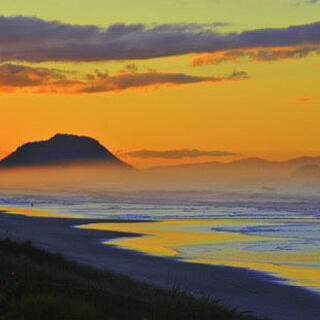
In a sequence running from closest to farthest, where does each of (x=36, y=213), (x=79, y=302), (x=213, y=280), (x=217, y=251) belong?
(x=79, y=302)
(x=213, y=280)
(x=217, y=251)
(x=36, y=213)

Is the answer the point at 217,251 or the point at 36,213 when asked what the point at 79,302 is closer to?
the point at 217,251

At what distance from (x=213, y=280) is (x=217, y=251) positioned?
11.1 meters

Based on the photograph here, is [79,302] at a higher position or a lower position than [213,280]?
higher

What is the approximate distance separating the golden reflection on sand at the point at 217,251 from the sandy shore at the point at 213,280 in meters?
1.26

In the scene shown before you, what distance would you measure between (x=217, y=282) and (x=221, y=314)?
477 inches

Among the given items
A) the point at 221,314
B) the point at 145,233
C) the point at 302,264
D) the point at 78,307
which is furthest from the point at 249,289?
the point at 145,233

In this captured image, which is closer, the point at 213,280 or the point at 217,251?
the point at 213,280

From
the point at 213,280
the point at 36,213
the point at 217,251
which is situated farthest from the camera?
the point at 36,213

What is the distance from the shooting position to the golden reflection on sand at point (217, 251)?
3231 cm

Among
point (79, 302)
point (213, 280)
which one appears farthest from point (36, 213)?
point (79, 302)

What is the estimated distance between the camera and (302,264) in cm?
3456

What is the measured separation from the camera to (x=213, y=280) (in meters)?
29.1

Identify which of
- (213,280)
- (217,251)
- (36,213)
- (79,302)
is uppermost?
(36,213)

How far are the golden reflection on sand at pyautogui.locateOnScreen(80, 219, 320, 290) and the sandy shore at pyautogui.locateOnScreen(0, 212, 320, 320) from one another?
126 cm
